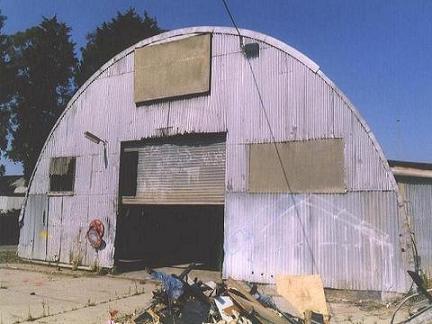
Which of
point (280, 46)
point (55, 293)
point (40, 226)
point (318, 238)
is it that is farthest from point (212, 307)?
point (40, 226)

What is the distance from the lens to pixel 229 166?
14023 mm

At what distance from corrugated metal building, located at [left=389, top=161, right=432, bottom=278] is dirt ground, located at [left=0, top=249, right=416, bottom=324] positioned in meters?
1.77

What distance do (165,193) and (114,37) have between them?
28476mm

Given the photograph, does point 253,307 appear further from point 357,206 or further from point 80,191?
point 80,191

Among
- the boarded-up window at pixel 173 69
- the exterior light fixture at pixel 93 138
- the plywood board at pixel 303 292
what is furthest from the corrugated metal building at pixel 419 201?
the exterior light fixture at pixel 93 138

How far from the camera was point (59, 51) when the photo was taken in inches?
1678

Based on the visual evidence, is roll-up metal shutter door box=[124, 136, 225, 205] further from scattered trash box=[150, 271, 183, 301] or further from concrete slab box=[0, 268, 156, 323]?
scattered trash box=[150, 271, 183, 301]

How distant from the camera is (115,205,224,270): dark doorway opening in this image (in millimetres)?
18156

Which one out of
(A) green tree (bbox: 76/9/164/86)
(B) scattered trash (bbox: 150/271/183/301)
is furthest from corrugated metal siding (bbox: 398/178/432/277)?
(A) green tree (bbox: 76/9/164/86)

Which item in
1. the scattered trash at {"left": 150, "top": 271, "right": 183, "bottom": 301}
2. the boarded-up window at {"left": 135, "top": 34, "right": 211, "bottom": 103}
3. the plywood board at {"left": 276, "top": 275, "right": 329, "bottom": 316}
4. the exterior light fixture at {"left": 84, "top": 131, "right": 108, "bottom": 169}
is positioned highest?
the boarded-up window at {"left": 135, "top": 34, "right": 211, "bottom": 103}

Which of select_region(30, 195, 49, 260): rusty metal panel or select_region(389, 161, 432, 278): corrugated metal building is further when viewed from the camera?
select_region(30, 195, 49, 260): rusty metal panel

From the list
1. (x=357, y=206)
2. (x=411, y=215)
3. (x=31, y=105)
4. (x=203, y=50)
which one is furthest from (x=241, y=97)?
(x=31, y=105)

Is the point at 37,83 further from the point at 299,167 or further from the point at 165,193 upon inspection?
the point at 299,167

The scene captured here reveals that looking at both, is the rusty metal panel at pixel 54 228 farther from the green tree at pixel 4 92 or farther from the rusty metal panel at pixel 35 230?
the green tree at pixel 4 92
